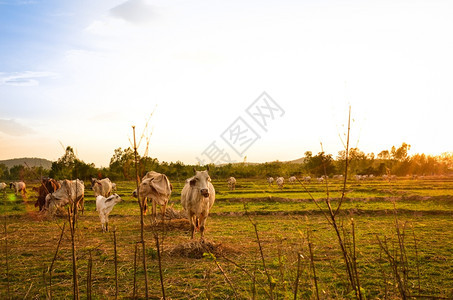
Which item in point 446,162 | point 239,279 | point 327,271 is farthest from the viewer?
point 446,162

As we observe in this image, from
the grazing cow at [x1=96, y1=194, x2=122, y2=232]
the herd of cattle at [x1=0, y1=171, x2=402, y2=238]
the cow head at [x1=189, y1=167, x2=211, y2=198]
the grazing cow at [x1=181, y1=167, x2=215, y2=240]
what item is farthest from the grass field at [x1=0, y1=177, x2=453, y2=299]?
the cow head at [x1=189, y1=167, x2=211, y2=198]

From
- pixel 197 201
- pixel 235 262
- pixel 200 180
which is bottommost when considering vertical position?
pixel 235 262

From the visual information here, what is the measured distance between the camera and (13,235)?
1330 centimetres

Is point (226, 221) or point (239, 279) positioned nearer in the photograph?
point (239, 279)

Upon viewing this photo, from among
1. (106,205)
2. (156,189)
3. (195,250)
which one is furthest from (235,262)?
(106,205)

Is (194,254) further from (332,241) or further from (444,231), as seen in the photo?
(444,231)

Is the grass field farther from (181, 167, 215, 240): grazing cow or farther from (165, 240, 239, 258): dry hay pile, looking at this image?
(181, 167, 215, 240): grazing cow

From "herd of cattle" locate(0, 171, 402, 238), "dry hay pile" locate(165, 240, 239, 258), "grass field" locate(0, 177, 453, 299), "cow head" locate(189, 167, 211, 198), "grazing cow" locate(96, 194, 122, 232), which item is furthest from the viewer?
"grazing cow" locate(96, 194, 122, 232)

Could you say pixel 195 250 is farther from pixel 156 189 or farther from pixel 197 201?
pixel 156 189

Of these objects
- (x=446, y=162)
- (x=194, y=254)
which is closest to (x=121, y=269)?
(x=194, y=254)

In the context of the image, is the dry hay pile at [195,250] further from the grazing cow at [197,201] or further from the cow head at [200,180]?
the cow head at [200,180]

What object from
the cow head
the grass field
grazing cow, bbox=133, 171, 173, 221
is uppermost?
the cow head

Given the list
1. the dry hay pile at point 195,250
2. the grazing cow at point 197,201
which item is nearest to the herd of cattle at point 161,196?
the grazing cow at point 197,201

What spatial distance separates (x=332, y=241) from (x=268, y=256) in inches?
121
